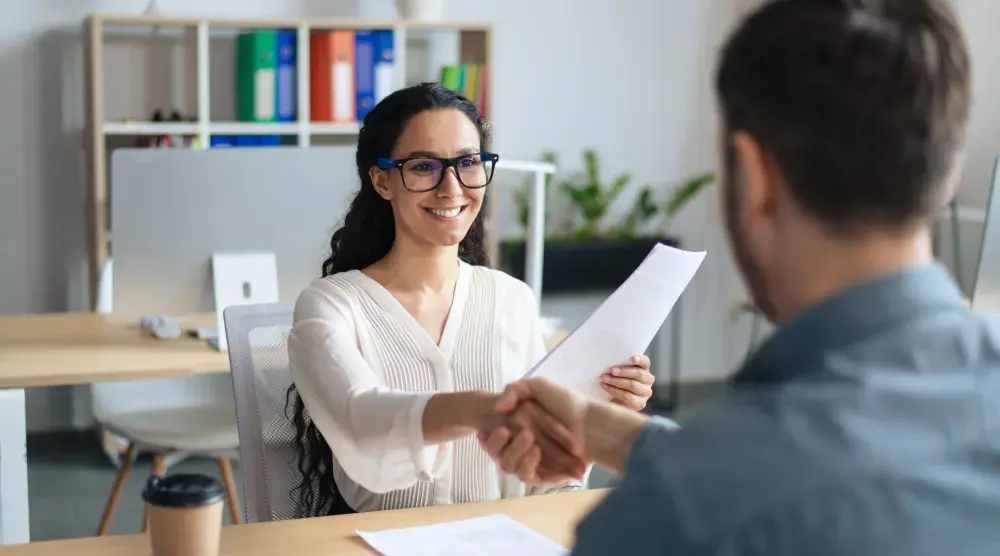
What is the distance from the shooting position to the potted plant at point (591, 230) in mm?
4969

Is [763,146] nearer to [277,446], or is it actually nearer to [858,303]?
[858,303]

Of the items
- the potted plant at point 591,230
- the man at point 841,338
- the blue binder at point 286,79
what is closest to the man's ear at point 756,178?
the man at point 841,338

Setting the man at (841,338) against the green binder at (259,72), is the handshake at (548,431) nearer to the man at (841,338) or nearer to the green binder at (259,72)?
the man at (841,338)

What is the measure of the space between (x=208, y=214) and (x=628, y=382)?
1.32 m

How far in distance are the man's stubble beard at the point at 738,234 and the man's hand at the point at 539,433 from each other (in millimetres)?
604

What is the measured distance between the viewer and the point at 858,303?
2.68 ft

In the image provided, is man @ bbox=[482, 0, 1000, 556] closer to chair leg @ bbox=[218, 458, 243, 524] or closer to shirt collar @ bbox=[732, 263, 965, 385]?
shirt collar @ bbox=[732, 263, 965, 385]

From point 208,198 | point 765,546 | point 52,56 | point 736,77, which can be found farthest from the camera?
point 52,56

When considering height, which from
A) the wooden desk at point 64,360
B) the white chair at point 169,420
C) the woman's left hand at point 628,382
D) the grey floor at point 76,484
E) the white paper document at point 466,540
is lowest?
the grey floor at point 76,484

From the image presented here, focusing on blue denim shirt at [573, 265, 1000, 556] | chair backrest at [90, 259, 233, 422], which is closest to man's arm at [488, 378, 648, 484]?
blue denim shirt at [573, 265, 1000, 556]

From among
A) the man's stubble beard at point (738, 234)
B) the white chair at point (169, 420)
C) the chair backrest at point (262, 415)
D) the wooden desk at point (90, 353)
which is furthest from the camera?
the white chair at point (169, 420)

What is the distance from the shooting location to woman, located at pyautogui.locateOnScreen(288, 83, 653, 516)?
1.83 meters

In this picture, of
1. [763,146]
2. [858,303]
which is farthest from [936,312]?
[763,146]

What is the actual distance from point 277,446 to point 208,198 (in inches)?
38.3
